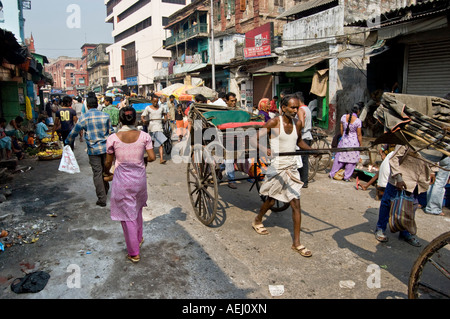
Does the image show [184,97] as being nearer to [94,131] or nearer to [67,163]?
[94,131]

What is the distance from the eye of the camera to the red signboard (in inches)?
720

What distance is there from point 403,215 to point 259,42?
17.6 meters

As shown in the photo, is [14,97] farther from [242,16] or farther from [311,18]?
[242,16]

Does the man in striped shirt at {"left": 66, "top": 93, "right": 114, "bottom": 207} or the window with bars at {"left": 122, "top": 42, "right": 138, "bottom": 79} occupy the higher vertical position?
the window with bars at {"left": 122, "top": 42, "right": 138, "bottom": 79}

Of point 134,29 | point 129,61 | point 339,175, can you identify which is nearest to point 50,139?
point 339,175

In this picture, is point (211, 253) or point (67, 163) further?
point (67, 163)

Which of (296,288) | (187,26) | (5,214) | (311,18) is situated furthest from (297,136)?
(187,26)

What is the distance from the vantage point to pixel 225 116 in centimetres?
528

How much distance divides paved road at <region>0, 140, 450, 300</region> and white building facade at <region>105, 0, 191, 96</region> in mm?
42357

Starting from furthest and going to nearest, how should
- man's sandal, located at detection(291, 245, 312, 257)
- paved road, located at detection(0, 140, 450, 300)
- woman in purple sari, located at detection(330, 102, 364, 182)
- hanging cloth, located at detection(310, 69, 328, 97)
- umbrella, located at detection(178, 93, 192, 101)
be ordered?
umbrella, located at detection(178, 93, 192, 101), hanging cloth, located at detection(310, 69, 328, 97), woman in purple sari, located at detection(330, 102, 364, 182), man's sandal, located at detection(291, 245, 312, 257), paved road, located at detection(0, 140, 450, 300)

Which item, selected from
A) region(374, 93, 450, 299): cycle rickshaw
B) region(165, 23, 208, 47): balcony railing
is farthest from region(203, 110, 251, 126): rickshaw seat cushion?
region(165, 23, 208, 47): balcony railing

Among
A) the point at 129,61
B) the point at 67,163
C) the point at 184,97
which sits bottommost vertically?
the point at 67,163

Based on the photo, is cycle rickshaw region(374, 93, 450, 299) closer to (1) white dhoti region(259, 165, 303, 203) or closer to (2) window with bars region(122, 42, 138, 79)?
(1) white dhoti region(259, 165, 303, 203)
